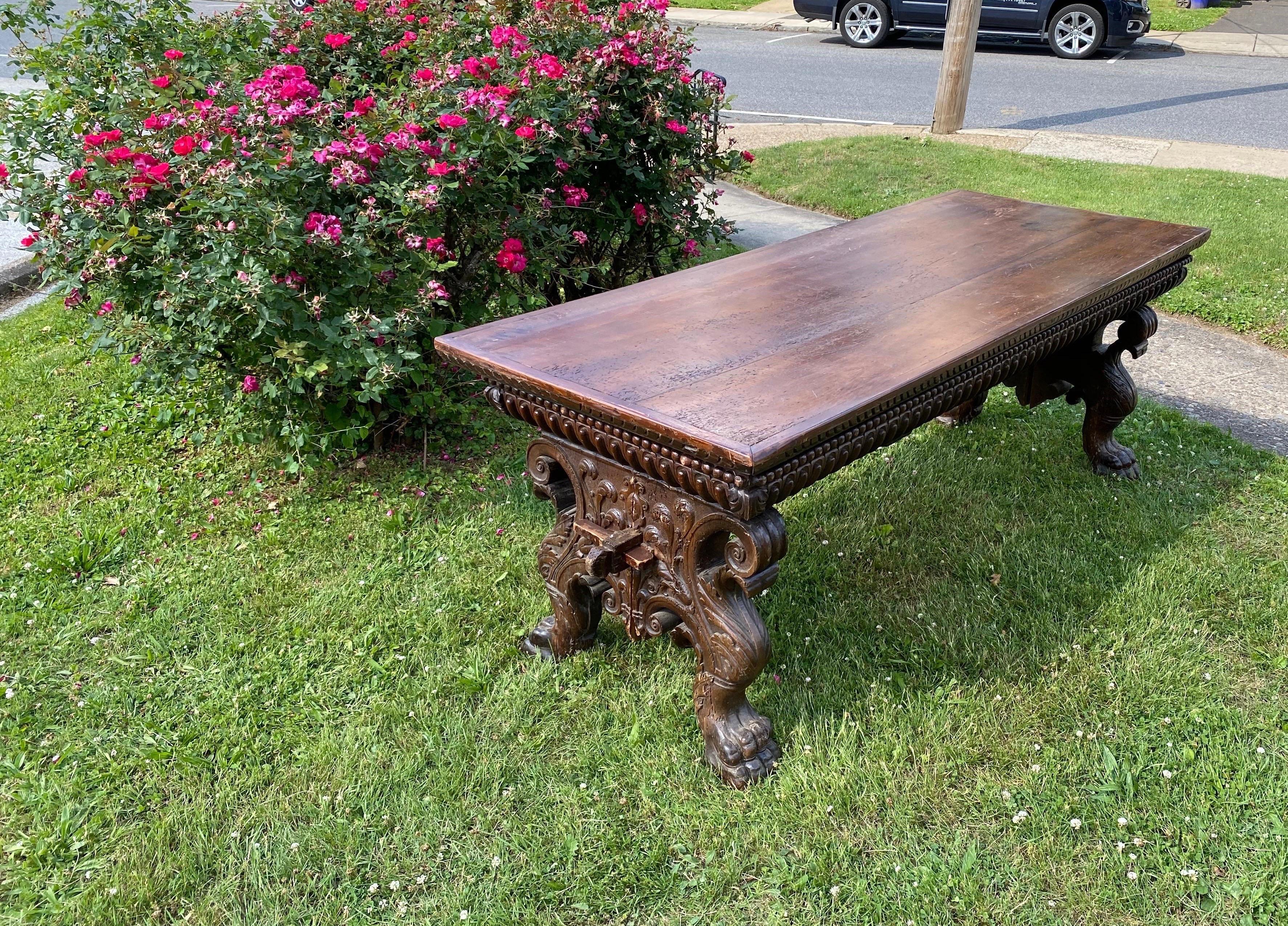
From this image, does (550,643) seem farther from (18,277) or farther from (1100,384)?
(18,277)

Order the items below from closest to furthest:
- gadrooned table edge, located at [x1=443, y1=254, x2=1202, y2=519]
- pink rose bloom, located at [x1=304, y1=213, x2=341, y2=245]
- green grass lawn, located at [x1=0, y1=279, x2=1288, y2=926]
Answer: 1. gadrooned table edge, located at [x1=443, y1=254, x2=1202, y2=519]
2. green grass lawn, located at [x1=0, y1=279, x2=1288, y2=926]
3. pink rose bloom, located at [x1=304, y1=213, x2=341, y2=245]

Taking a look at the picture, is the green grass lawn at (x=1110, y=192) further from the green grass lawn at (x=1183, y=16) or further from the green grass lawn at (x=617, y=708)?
the green grass lawn at (x=1183, y=16)

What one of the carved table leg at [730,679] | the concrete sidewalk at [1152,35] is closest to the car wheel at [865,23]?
the concrete sidewalk at [1152,35]

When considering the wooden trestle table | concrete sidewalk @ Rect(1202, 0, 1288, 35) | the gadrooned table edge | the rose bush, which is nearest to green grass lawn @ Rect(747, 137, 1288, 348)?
the wooden trestle table

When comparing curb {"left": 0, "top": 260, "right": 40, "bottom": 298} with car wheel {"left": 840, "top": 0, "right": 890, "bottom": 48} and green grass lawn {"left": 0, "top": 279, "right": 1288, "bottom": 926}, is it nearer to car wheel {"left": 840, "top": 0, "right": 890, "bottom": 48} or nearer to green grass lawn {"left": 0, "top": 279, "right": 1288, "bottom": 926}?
green grass lawn {"left": 0, "top": 279, "right": 1288, "bottom": 926}

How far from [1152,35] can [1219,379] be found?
12.2 m

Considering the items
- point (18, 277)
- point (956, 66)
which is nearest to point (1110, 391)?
point (956, 66)

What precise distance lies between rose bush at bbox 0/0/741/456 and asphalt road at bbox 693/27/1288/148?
5.72 m

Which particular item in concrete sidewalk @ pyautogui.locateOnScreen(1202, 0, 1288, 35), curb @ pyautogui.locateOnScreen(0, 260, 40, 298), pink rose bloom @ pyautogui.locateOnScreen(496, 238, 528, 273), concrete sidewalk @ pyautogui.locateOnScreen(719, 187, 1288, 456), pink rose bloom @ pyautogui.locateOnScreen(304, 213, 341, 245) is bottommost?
concrete sidewalk @ pyautogui.locateOnScreen(719, 187, 1288, 456)

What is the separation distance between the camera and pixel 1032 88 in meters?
10.7

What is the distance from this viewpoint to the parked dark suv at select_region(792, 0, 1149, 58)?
1202 cm

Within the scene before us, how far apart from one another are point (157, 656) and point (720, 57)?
12.0 metres

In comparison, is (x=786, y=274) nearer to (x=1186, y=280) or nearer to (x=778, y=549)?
(x=778, y=549)

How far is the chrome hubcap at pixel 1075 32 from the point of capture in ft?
40.0
